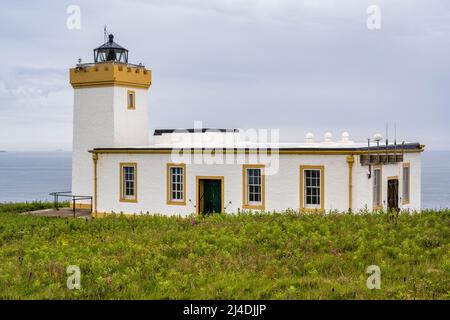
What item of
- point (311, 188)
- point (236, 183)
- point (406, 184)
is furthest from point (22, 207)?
point (406, 184)

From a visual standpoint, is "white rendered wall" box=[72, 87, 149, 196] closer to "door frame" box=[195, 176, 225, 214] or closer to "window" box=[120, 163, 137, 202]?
"window" box=[120, 163, 137, 202]

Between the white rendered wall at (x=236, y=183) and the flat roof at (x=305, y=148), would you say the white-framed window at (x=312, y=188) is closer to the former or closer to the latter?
the white rendered wall at (x=236, y=183)

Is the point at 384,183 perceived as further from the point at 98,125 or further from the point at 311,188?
the point at 98,125

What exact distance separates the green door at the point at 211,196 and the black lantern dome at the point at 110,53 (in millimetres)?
9250

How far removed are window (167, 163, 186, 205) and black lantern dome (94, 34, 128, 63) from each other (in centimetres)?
770

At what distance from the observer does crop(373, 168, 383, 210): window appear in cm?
2422

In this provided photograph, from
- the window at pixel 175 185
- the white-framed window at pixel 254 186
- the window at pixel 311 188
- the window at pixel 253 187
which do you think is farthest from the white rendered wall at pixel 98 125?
the window at pixel 311 188

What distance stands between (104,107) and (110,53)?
315cm

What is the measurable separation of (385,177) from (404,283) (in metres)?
14.8

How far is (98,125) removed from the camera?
30109 mm

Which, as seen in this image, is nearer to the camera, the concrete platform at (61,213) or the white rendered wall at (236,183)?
the white rendered wall at (236,183)

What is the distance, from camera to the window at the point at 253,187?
972 inches

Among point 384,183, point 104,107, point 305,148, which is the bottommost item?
point 384,183
